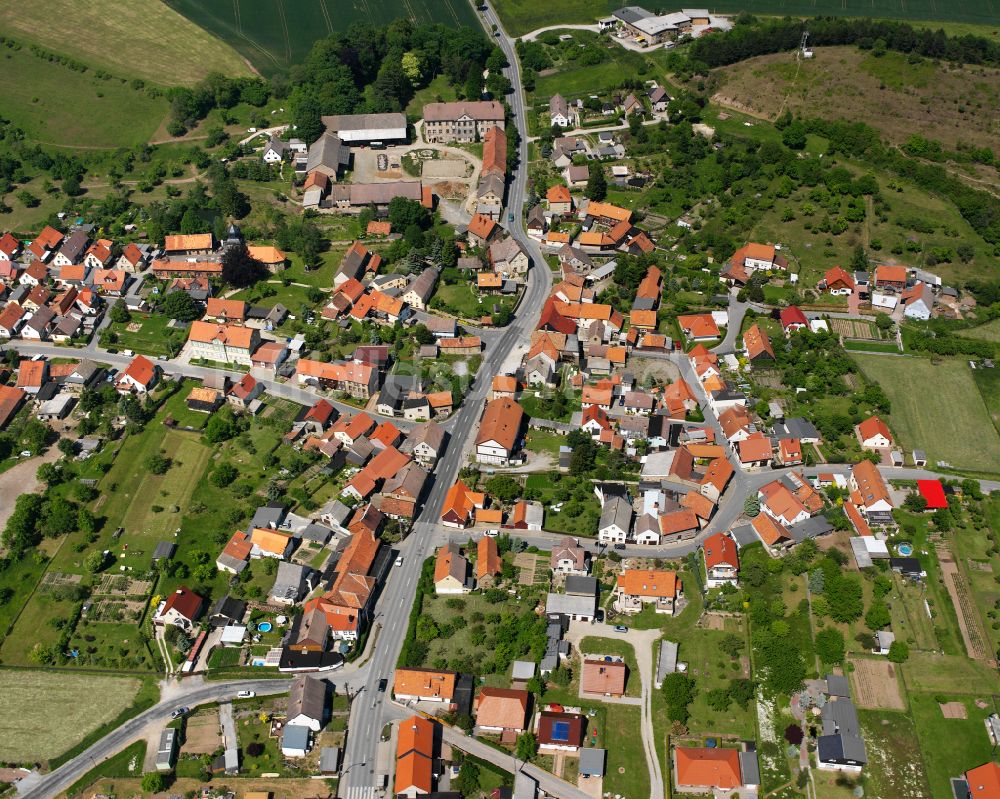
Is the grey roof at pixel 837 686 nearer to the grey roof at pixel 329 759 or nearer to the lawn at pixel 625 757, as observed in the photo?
the lawn at pixel 625 757

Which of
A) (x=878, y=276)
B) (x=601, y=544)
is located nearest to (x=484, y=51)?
(x=878, y=276)

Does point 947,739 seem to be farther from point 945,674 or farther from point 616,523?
point 616,523

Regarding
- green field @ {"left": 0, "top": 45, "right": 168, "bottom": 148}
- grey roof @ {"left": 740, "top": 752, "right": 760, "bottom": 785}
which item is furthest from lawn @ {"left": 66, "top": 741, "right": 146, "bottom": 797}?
green field @ {"left": 0, "top": 45, "right": 168, "bottom": 148}

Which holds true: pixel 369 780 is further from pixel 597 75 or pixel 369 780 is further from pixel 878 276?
pixel 597 75

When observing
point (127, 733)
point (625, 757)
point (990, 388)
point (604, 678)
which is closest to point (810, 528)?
point (604, 678)

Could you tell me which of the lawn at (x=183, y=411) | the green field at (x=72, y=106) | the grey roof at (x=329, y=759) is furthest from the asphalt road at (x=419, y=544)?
the green field at (x=72, y=106)

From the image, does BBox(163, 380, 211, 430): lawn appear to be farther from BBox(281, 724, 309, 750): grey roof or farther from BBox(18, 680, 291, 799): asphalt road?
BBox(281, 724, 309, 750): grey roof
